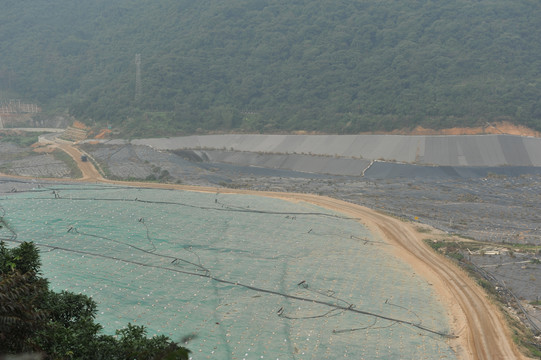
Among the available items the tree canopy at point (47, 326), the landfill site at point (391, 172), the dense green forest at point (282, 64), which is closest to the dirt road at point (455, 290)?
the landfill site at point (391, 172)

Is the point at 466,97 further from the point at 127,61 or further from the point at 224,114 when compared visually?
the point at 127,61

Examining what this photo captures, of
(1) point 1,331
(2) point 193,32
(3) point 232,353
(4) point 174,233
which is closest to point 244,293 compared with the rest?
(3) point 232,353

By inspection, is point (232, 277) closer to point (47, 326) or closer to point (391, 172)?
point (47, 326)

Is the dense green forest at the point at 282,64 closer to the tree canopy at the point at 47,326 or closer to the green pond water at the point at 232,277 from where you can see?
the green pond water at the point at 232,277

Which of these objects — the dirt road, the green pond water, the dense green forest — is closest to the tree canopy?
the green pond water

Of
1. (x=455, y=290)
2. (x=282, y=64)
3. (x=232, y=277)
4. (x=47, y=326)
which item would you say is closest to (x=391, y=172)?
(x=455, y=290)

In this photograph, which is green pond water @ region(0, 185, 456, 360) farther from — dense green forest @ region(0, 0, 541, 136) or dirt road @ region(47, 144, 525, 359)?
dense green forest @ region(0, 0, 541, 136)

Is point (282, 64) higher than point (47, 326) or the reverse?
the reverse
